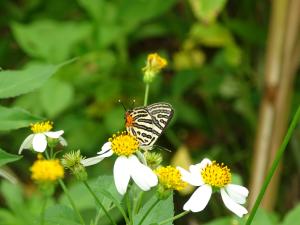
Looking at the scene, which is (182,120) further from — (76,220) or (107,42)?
(76,220)

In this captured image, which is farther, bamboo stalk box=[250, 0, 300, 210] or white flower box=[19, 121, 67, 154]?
bamboo stalk box=[250, 0, 300, 210]

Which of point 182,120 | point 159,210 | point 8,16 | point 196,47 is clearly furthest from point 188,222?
A: point 159,210

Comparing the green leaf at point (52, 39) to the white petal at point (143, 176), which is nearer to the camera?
the white petal at point (143, 176)

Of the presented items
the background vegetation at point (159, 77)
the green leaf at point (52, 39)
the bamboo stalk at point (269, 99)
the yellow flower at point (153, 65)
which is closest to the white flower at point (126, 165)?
the yellow flower at point (153, 65)

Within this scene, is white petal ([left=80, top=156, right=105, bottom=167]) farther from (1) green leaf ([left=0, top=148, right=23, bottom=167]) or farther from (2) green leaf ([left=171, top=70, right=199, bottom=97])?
(2) green leaf ([left=171, top=70, right=199, bottom=97])

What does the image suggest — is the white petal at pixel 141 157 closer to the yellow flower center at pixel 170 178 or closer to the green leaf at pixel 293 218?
the yellow flower center at pixel 170 178

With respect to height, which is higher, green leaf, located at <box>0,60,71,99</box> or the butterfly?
green leaf, located at <box>0,60,71,99</box>

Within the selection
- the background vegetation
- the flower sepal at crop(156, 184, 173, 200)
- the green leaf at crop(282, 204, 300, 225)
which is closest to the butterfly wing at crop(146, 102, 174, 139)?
the flower sepal at crop(156, 184, 173, 200)
